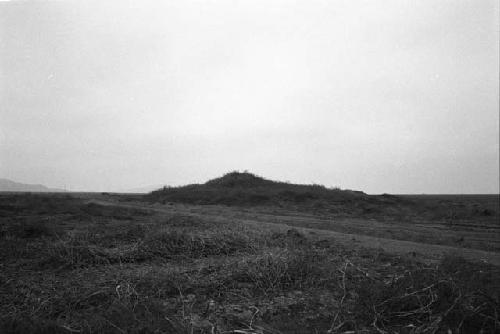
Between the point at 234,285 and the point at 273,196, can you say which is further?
the point at 273,196

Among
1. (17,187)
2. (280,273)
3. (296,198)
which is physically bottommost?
(17,187)

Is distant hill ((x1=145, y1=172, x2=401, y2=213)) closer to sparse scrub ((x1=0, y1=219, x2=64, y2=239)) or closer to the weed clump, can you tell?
the weed clump

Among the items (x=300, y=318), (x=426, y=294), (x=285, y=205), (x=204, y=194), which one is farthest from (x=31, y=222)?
(x=204, y=194)

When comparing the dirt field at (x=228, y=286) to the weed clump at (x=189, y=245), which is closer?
the dirt field at (x=228, y=286)

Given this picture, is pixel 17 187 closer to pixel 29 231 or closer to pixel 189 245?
pixel 29 231

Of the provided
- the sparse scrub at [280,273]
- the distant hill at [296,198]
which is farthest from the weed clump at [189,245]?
the distant hill at [296,198]

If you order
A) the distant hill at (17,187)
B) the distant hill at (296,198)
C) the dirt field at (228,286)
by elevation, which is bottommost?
the distant hill at (17,187)

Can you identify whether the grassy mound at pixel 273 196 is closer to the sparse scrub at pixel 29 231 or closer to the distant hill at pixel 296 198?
the distant hill at pixel 296 198

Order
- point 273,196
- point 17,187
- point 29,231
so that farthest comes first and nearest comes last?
point 17,187 < point 273,196 < point 29,231

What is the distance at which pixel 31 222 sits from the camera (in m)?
6.67

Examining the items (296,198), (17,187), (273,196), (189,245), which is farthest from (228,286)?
(17,187)

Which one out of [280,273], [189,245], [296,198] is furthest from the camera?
[296,198]

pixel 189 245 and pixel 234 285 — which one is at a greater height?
pixel 189 245

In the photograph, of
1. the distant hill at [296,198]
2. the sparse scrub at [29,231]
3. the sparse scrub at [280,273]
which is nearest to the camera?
the sparse scrub at [280,273]
